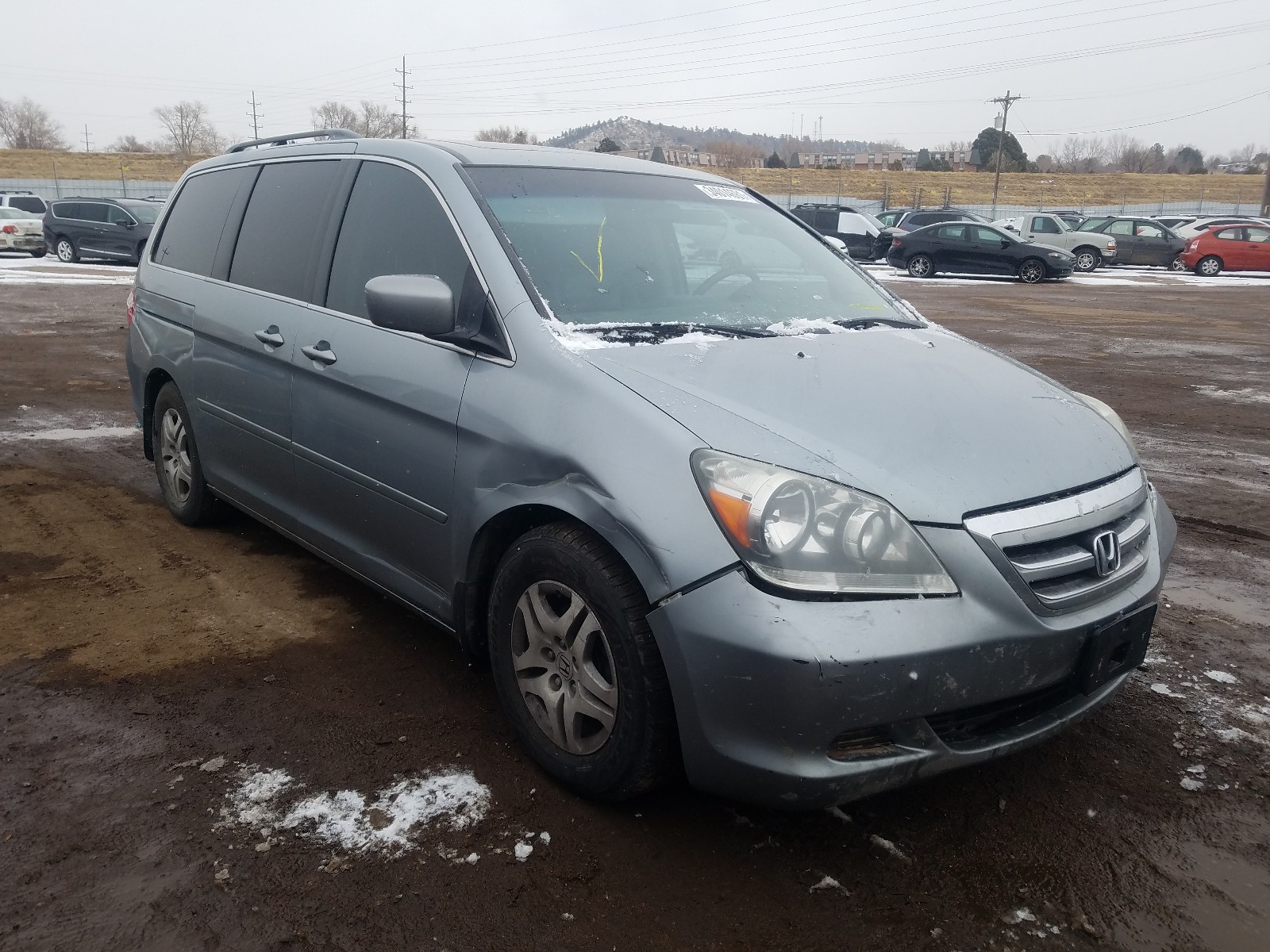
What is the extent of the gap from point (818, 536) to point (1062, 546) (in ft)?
2.13

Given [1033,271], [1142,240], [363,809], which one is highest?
[1142,240]

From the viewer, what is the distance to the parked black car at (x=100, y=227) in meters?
23.1

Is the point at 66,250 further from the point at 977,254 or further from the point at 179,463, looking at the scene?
the point at 179,463

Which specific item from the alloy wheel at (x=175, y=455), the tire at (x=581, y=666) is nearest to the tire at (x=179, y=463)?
the alloy wheel at (x=175, y=455)

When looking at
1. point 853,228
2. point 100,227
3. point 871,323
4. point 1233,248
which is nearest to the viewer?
point 871,323

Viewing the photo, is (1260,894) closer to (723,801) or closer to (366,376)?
(723,801)

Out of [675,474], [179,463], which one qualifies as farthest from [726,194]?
[179,463]

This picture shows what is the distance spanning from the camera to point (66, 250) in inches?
952

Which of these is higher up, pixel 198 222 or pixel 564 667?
pixel 198 222

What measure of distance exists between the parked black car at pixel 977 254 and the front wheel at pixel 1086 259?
133 inches

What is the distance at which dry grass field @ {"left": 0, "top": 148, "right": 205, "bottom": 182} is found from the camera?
206 ft

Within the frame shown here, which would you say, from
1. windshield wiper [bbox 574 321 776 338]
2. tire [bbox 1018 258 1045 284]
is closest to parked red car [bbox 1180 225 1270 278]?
tire [bbox 1018 258 1045 284]

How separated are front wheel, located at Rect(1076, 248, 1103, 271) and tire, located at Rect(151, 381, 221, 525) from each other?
91.8 ft

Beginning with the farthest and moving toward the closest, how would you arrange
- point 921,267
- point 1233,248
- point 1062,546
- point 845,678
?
point 1233,248 → point 921,267 → point 1062,546 → point 845,678
